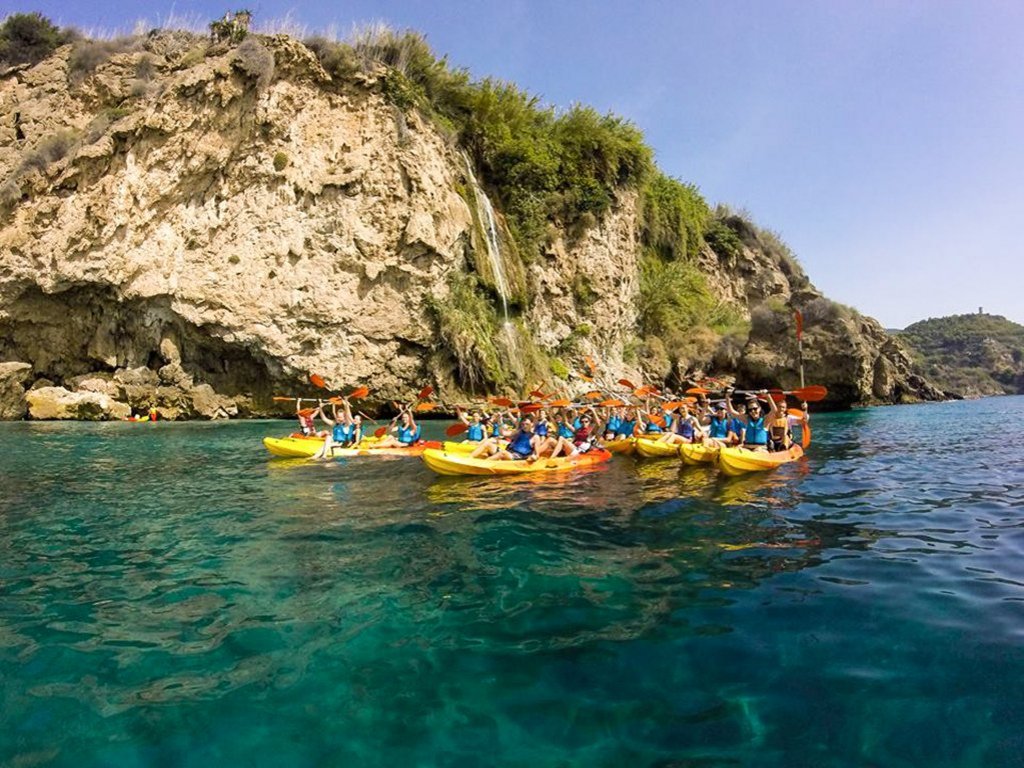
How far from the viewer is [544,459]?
35.7 ft

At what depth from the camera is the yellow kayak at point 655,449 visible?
12641mm

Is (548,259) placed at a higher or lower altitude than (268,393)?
higher

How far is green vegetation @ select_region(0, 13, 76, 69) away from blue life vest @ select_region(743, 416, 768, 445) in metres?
32.9

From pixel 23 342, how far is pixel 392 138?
16143 mm

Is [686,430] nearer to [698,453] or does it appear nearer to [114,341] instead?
[698,453]

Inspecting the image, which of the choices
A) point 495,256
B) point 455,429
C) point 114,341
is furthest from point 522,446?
point 114,341

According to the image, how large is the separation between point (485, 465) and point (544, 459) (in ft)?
3.88

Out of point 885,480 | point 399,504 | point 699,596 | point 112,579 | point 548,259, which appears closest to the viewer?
point 699,596

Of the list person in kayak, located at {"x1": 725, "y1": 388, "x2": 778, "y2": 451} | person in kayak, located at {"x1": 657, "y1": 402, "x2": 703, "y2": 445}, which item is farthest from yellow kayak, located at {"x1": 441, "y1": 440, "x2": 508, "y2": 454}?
person in kayak, located at {"x1": 725, "y1": 388, "x2": 778, "y2": 451}

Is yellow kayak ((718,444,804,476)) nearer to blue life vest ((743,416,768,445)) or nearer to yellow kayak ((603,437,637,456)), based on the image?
blue life vest ((743,416,768,445))

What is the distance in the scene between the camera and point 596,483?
963cm

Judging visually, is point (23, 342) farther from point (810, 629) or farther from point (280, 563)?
point (810, 629)

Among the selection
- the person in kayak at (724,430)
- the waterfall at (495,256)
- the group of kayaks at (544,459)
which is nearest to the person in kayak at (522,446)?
the group of kayaks at (544,459)

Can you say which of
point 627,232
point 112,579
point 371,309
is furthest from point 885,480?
point 627,232
